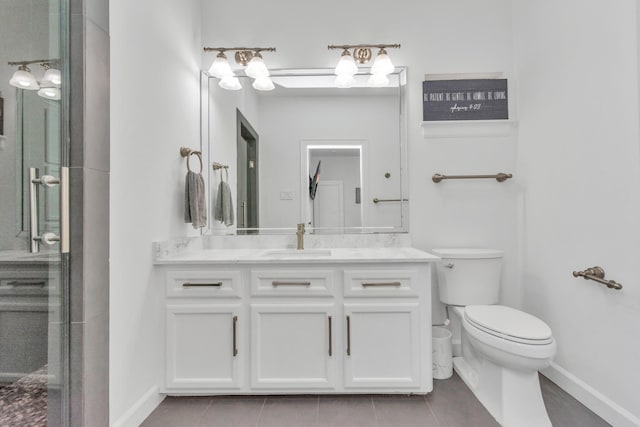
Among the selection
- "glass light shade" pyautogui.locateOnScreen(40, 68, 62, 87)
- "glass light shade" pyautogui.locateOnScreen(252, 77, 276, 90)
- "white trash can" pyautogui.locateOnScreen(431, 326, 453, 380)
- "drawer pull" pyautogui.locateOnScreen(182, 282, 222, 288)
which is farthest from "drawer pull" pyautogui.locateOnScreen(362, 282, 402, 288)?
"glass light shade" pyautogui.locateOnScreen(40, 68, 62, 87)

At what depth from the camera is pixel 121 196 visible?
4.60 feet

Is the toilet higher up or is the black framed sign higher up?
the black framed sign

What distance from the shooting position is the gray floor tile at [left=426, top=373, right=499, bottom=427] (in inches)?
59.5

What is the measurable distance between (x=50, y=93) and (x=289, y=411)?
1792 mm

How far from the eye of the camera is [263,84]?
2180mm

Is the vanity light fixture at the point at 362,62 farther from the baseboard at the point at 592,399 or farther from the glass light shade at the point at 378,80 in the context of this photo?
the baseboard at the point at 592,399

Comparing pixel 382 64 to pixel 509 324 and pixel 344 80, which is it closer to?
pixel 344 80

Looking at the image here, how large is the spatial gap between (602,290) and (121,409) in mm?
2370

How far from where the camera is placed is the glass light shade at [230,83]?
216 centimetres

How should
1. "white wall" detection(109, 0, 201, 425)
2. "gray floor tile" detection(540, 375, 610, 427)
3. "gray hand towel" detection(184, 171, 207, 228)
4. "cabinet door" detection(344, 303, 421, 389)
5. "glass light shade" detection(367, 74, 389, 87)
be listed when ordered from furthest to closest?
"glass light shade" detection(367, 74, 389, 87) < "gray hand towel" detection(184, 171, 207, 228) < "cabinet door" detection(344, 303, 421, 389) < "gray floor tile" detection(540, 375, 610, 427) < "white wall" detection(109, 0, 201, 425)


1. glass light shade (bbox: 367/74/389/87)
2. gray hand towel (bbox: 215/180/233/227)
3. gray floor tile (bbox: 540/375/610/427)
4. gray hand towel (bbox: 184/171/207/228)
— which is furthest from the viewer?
gray hand towel (bbox: 215/180/233/227)

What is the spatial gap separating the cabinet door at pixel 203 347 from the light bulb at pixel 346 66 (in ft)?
5.39

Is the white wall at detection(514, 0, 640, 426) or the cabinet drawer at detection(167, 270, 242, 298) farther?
the cabinet drawer at detection(167, 270, 242, 298)

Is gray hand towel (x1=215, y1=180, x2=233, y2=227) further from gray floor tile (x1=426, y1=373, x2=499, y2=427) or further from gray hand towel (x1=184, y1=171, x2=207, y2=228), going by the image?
gray floor tile (x1=426, y1=373, x2=499, y2=427)
